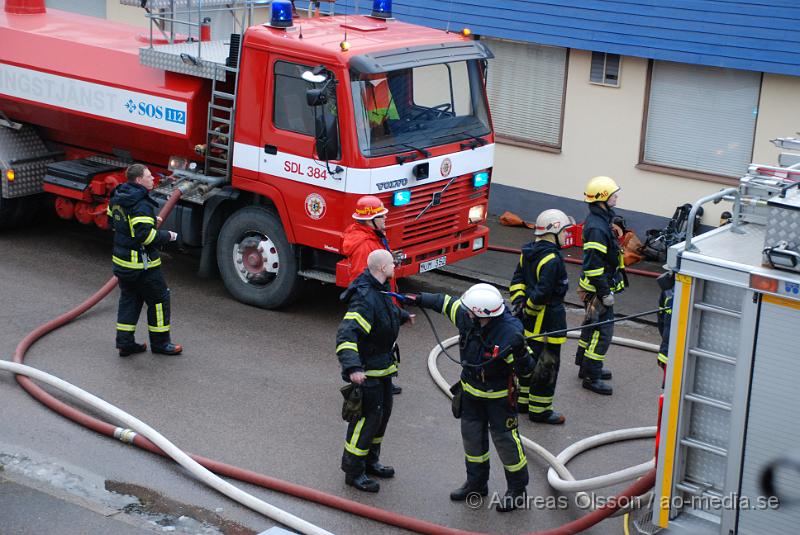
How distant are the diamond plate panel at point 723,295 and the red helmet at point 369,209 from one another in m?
3.62

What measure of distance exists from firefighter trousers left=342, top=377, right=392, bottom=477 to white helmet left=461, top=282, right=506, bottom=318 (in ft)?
2.90

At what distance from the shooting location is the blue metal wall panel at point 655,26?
38.4 ft

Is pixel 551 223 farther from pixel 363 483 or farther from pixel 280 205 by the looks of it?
pixel 280 205

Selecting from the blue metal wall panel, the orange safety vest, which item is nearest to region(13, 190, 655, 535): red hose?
the orange safety vest

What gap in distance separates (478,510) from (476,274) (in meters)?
5.20

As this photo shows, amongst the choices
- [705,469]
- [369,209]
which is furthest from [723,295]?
[369,209]

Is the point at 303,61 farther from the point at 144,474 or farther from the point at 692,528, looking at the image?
the point at 692,528

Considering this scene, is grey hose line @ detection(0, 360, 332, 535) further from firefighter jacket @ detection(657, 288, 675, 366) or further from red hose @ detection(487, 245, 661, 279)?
red hose @ detection(487, 245, 661, 279)

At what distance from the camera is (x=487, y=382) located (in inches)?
278

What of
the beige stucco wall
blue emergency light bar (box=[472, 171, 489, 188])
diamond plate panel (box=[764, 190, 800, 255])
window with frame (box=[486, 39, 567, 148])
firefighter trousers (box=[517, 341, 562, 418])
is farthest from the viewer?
window with frame (box=[486, 39, 567, 148])

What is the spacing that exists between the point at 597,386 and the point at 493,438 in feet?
7.55

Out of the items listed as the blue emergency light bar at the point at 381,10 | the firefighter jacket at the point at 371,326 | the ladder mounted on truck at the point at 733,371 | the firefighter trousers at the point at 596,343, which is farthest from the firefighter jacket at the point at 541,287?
the blue emergency light bar at the point at 381,10

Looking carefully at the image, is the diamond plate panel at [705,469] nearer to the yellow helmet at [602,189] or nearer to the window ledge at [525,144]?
the yellow helmet at [602,189]

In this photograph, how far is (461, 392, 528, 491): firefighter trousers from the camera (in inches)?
280
